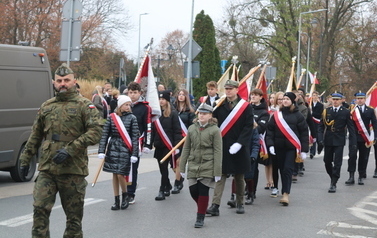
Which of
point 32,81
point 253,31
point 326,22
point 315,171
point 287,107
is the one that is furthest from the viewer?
point 253,31

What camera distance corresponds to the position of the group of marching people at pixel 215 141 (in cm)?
808

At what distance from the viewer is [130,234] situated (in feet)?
24.4

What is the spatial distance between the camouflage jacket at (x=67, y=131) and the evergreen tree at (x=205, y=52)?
32.8 meters

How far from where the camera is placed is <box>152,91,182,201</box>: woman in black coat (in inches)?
405

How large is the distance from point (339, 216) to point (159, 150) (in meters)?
3.11

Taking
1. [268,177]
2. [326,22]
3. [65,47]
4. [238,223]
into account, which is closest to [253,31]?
[326,22]

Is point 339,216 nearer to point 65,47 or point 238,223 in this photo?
point 238,223

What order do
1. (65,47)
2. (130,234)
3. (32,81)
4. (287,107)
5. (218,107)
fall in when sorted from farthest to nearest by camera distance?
1. (65,47)
2. (32,81)
3. (287,107)
4. (218,107)
5. (130,234)

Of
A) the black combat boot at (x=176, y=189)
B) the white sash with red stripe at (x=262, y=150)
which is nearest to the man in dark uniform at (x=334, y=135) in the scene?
the white sash with red stripe at (x=262, y=150)

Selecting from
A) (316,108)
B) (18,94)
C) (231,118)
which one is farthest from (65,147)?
(316,108)

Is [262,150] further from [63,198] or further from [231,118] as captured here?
[63,198]

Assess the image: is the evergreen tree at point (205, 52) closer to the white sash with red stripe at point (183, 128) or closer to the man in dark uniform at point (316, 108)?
the man in dark uniform at point (316, 108)

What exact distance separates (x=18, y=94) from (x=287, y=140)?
15.9ft

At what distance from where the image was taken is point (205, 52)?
39344mm
